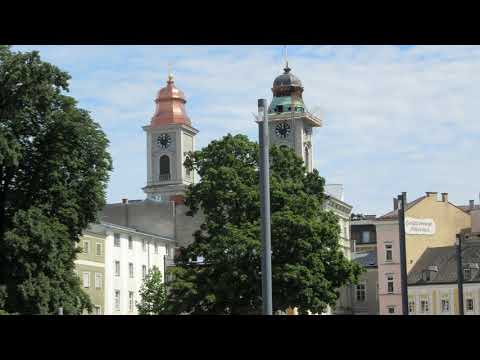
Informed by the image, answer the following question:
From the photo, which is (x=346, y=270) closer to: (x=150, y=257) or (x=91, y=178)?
(x=91, y=178)

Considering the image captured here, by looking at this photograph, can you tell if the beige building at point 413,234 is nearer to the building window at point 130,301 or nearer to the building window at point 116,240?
the building window at point 130,301

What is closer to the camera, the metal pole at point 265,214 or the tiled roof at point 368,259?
the metal pole at point 265,214

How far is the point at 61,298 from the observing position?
126 feet

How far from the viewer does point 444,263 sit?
78.5 meters

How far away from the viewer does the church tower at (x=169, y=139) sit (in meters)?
139

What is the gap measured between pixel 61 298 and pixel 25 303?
61.1 inches

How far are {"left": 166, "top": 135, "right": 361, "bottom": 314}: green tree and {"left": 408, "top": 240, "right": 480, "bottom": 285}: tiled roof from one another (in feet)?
115

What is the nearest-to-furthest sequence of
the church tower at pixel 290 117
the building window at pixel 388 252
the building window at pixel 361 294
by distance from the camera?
the building window at pixel 388 252 → the building window at pixel 361 294 → the church tower at pixel 290 117

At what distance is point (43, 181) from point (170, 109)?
104 meters

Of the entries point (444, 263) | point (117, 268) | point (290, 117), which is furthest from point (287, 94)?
point (117, 268)

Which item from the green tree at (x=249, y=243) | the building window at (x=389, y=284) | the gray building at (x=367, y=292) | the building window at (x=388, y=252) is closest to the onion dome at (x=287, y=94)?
the gray building at (x=367, y=292)
